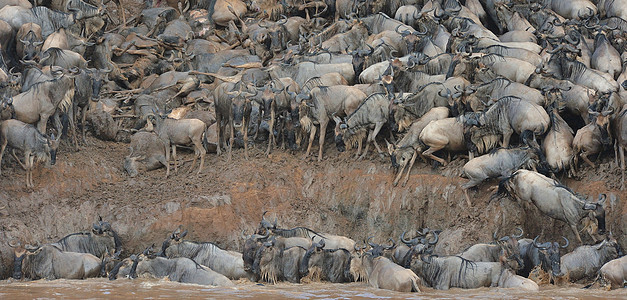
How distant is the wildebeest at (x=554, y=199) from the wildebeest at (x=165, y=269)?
16.0 ft

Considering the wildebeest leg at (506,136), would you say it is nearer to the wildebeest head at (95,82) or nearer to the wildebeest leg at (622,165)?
the wildebeest leg at (622,165)

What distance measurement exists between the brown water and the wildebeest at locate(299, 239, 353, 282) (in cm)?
32

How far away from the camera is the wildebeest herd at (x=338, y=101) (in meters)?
17.8

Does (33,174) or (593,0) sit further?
(593,0)

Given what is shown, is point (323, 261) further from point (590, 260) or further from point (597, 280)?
point (597, 280)

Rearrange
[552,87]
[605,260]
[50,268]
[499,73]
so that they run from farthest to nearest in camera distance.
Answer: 1. [499,73]
2. [552,87]
3. [50,268]
4. [605,260]

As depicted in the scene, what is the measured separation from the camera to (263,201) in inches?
799

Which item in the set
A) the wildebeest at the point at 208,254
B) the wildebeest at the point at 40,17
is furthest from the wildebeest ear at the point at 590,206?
the wildebeest at the point at 40,17

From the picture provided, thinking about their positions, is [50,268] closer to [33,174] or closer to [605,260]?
[33,174]

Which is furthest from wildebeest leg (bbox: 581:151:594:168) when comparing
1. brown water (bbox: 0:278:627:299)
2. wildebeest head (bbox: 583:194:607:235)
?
brown water (bbox: 0:278:627:299)

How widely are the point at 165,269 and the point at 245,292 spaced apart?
212cm

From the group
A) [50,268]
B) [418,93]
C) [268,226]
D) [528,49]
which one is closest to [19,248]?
[50,268]

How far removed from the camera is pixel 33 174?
20688mm

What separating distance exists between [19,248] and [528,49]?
1095 centimetres
